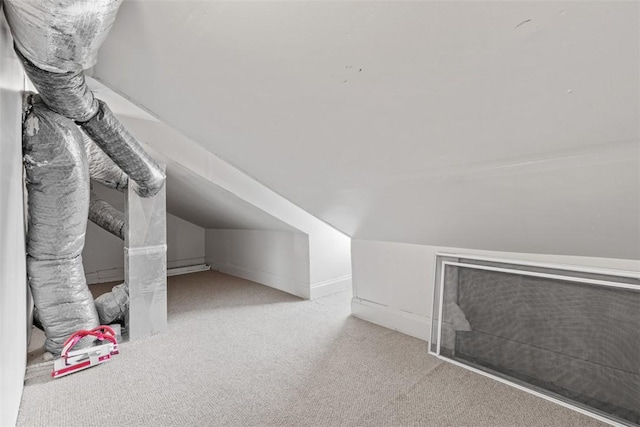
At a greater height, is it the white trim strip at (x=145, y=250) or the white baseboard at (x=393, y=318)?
the white trim strip at (x=145, y=250)

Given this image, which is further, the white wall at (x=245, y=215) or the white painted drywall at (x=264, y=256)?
the white painted drywall at (x=264, y=256)

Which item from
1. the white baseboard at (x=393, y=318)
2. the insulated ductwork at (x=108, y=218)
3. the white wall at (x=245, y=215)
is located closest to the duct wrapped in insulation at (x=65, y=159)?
the white wall at (x=245, y=215)

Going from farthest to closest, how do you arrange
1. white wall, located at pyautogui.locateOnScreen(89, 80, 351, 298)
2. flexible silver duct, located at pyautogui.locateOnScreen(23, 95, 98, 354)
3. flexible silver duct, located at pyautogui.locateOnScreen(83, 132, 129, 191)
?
white wall, located at pyautogui.locateOnScreen(89, 80, 351, 298), flexible silver duct, located at pyautogui.locateOnScreen(83, 132, 129, 191), flexible silver duct, located at pyautogui.locateOnScreen(23, 95, 98, 354)

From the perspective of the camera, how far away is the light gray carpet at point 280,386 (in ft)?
4.15

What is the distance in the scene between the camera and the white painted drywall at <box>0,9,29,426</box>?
100 cm

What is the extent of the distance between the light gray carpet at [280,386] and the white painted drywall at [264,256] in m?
0.83

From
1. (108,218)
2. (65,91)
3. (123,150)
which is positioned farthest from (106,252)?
(65,91)

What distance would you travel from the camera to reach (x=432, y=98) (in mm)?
900

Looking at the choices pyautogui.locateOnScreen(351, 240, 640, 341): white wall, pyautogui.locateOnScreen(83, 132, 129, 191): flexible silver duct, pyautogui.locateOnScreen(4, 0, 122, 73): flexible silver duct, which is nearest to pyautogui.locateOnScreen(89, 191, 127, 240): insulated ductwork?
pyautogui.locateOnScreen(83, 132, 129, 191): flexible silver duct

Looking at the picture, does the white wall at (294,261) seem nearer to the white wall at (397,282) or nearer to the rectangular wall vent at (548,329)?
the white wall at (397,282)

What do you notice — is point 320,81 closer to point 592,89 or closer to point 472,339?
point 592,89

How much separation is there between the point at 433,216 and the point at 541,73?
38.0 inches

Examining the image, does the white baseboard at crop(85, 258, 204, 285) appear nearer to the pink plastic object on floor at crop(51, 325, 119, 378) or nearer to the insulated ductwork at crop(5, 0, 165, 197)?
the pink plastic object on floor at crop(51, 325, 119, 378)

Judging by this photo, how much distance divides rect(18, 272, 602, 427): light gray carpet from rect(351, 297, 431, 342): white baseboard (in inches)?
A: 2.7
